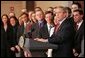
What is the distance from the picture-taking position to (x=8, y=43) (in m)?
8.39

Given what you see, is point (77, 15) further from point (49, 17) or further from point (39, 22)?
point (39, 22)

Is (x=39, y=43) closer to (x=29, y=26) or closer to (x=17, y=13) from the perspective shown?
(x=29, y=26)

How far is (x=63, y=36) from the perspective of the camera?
20.3ft

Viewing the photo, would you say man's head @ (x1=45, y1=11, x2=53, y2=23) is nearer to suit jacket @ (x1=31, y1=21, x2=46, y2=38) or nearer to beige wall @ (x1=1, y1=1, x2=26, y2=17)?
suit jacket @ (x1=31, y1=21, x2=46, y2=38)

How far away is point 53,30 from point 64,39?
938mm

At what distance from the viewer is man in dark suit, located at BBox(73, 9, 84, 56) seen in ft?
21.9

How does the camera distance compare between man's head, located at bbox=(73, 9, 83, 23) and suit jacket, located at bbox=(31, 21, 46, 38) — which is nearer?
man's head, located at bbox=(73, 9, 83, 23)

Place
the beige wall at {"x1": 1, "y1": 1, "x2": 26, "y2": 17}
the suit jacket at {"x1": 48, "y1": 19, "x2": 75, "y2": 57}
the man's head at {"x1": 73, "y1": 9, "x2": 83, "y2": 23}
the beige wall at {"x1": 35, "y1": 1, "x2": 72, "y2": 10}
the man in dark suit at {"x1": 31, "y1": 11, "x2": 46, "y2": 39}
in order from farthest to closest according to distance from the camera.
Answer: the beige wall at {"x1": 1, "y1": 1, "x2": 26, "y2": 17}, the beige wall at {"x1": 35, "y1": 1, "x2": 72, "y2": 10}, the man in dark suit at {"x1": 31, "y1": 11, "x2": 46, "y2": 39}, the man's head at {"x1": 73, "y1": 9, "x2": 83, "y2": 23}, the suit jacket at {"x1": 48, "y1": 19, "x2": 75, "y2": 57}

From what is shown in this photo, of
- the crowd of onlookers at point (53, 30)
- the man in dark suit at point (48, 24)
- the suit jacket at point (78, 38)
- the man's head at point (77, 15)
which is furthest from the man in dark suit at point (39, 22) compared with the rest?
the suit jacket at point (78, 38)

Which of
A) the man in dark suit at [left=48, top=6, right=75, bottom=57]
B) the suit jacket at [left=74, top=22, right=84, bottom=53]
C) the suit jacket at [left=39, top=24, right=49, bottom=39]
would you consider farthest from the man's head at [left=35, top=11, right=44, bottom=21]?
the man in dark suit at [left=48, top=6, right=75, bottom=57]

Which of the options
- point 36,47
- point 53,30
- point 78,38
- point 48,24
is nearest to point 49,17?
point 48,24

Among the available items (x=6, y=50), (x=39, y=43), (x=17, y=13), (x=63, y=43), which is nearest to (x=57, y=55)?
Result: (x=63, y=43)

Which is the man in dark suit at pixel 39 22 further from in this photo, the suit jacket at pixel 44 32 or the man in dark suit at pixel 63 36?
the man in dark suit at pixel 63 36

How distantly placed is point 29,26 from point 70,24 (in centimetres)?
247
